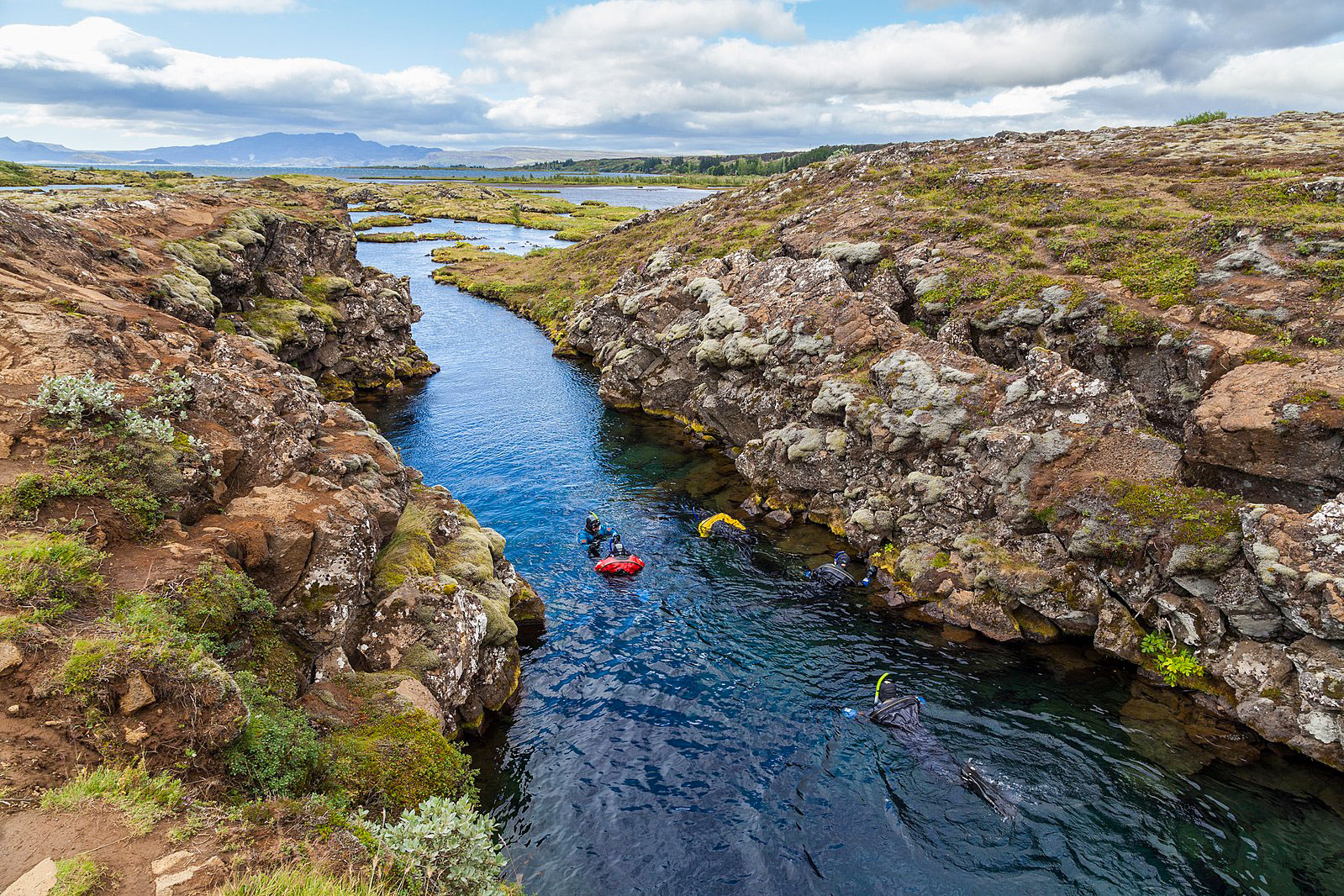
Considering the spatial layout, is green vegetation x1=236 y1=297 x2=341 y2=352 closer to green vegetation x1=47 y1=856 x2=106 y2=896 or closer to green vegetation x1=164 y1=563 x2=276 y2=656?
green vegetation x1=164 y1=563 x2=276 y2=656

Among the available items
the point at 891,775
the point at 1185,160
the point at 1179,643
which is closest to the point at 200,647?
the point at 891,775

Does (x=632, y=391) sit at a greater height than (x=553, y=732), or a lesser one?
greater

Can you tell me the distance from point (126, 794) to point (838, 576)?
26.0 m

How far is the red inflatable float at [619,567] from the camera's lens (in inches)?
1208

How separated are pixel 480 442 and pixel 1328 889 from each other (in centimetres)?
4777

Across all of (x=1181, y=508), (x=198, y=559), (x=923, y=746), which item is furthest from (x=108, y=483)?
(x=1181, y=508)

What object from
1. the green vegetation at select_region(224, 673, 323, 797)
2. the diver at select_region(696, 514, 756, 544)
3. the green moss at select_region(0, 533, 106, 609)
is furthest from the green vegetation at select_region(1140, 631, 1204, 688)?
the green moss at select_region(0, 533, 106, 609)

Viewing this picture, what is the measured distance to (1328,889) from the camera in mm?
15570

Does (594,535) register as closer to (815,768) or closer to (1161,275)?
(815,768)

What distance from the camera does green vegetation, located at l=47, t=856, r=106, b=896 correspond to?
762cm

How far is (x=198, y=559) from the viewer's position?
15.3 m

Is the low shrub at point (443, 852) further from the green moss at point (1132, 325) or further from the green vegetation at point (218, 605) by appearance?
the green moss at point (1132, 325)

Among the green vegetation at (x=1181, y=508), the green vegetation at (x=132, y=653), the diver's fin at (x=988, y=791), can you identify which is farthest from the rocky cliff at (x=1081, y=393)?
the green vegetation at (x=132, y=653)

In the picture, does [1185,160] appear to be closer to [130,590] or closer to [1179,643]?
[1179,643]
